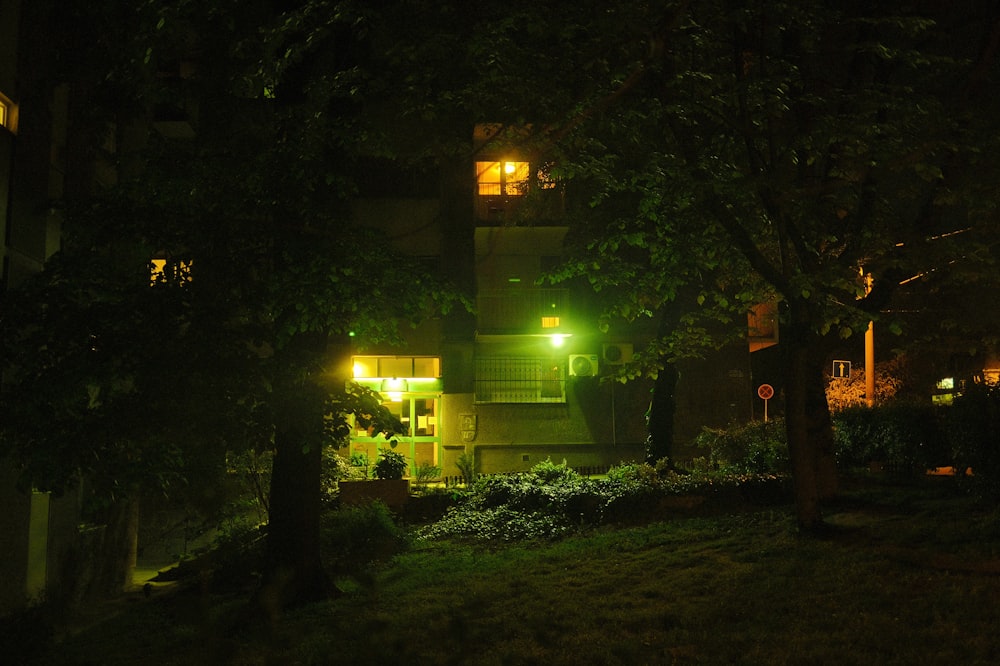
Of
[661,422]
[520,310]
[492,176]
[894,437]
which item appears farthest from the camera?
[492,176]

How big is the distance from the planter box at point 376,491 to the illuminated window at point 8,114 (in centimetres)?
867

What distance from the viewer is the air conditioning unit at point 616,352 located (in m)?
24.0

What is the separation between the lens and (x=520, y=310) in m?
24.0

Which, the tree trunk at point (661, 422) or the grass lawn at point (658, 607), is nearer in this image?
the grass lawn at point (658, 607)

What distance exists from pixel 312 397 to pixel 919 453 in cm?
1076

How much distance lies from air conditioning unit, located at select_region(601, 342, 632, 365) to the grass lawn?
11.9m

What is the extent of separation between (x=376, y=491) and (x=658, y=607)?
887 cm

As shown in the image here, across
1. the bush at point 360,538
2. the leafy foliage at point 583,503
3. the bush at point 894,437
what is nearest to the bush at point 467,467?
the leafy foliage at point 583,503

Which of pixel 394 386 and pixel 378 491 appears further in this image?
pixel 394 386

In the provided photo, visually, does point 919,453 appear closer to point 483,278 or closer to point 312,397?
point 312,397

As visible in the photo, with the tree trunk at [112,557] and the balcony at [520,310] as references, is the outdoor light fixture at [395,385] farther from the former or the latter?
the tree trunk at [112,557]

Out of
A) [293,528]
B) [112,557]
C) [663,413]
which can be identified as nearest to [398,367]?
[663,413]

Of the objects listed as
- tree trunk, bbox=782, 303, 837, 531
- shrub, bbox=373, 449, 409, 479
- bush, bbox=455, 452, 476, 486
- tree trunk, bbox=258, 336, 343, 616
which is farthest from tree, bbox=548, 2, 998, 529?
bush, bbox=455, 452, 476, 486

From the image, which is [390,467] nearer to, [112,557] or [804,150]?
[112,557]
